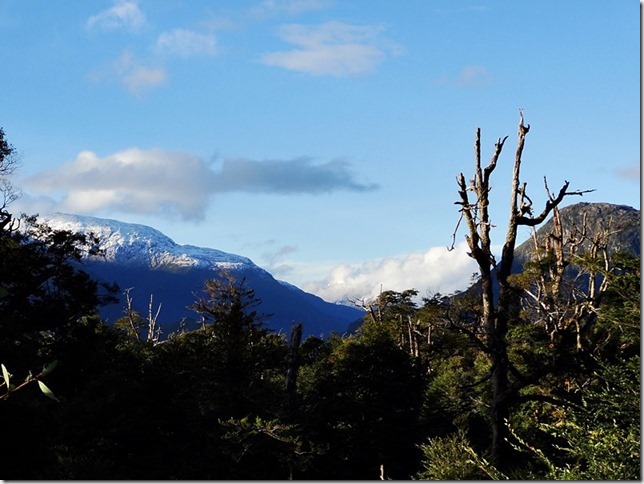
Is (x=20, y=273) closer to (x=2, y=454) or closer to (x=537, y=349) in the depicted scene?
(x=2, y=454)

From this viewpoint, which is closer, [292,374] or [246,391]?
[246,391]

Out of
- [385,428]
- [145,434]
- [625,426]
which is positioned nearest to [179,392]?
[145,434]

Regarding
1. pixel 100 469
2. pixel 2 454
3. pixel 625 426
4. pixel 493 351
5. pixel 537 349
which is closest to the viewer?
pixel 625 426

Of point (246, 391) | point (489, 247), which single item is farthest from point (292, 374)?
point (489, 247)

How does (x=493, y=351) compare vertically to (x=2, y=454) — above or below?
above

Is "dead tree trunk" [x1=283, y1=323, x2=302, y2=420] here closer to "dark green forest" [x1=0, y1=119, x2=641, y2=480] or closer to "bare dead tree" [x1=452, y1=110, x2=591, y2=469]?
"dark green forest" [x1=0, y1=119, x2=641, y2=480]

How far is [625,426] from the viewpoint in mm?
11047

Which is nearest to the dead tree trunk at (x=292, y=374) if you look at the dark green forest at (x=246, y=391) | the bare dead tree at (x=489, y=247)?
the dark green forest at (x=246, y=391)

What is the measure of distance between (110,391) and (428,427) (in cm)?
Answer: 1114

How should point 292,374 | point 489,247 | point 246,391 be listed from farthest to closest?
point 292,374
point 246,391
point 489,247

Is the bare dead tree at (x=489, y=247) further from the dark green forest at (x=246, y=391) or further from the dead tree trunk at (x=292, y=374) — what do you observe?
the dead tree trunk at (x=292, y=374)

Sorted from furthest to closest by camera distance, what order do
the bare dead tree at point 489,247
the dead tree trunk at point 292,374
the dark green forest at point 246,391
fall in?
the dead tree trunk at point 292,374 < the dark green forest at point 246,391 < the bare dead tree at point 489,247

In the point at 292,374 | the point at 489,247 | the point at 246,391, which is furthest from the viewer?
the point at 292,374

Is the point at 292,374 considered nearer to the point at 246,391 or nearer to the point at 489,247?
the point at 246,391
